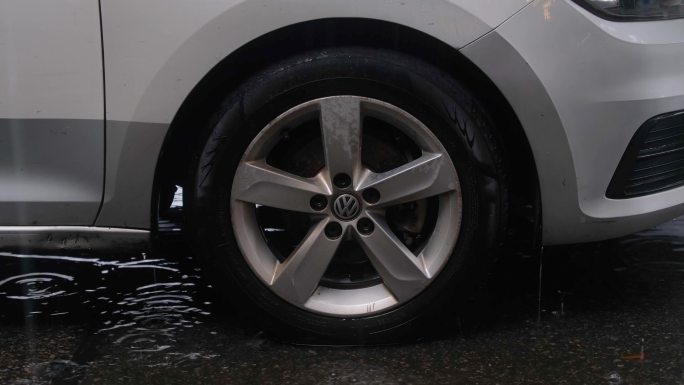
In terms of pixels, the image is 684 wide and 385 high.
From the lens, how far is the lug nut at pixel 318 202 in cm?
269

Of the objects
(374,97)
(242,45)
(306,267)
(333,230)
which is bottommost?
(306,267)

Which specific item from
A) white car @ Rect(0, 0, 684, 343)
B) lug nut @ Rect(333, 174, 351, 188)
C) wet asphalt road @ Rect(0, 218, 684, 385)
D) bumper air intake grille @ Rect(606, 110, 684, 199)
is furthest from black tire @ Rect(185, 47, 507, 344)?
bumper air intake grille @ Rect(606, 110, 684, 199)

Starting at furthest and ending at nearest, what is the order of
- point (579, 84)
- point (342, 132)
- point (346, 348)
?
1. point (346, 348)
2. point (342, 132)
3. point (579, 84)

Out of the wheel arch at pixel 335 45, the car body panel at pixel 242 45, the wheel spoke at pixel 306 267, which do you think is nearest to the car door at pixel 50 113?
the car body panel at pixel 242 45

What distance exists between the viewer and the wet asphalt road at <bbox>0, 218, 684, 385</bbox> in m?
2.62

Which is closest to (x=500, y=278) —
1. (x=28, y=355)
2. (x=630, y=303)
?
(x=630, y=303)

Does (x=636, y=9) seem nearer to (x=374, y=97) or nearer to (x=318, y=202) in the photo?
(x=374, y=97)

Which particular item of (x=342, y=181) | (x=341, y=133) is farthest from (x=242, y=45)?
(x=342, y=181)

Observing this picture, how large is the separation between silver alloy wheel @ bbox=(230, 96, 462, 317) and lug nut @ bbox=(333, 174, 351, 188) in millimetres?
10

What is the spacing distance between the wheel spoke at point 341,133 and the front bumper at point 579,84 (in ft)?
1.28

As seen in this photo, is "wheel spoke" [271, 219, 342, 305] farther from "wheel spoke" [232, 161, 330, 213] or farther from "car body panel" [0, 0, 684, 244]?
"car body panel" [0, 0, 684, 244]

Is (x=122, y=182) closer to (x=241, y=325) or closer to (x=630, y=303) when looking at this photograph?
(x=241, y=325)

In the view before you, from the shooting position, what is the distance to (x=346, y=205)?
8.79 feet

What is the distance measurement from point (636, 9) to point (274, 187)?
1.21 m
